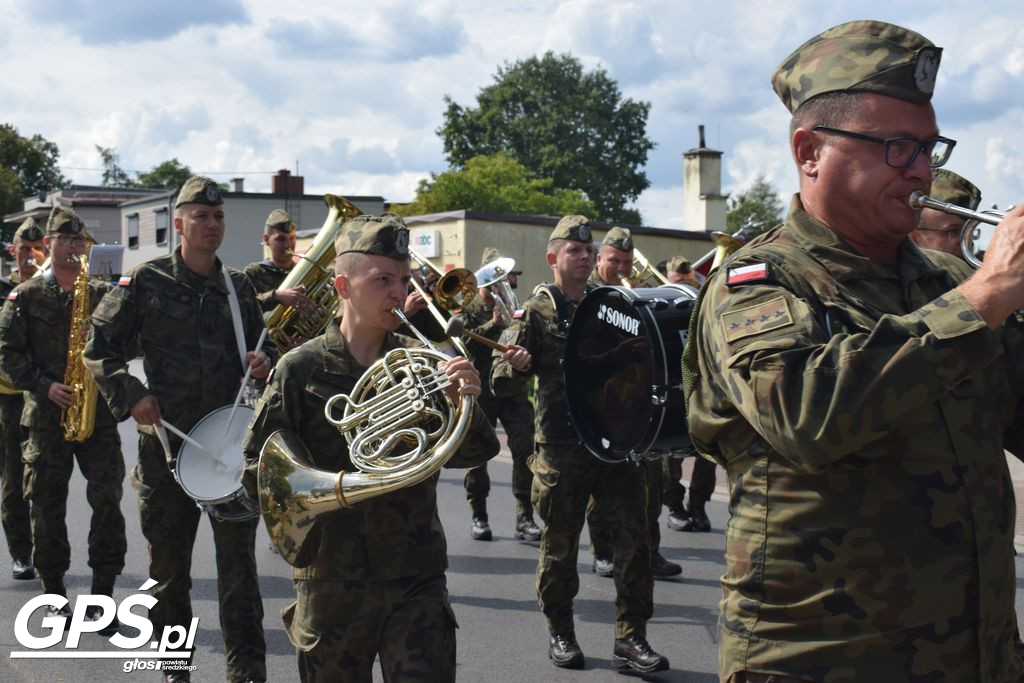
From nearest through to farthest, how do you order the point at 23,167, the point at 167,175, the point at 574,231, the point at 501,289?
the point at 574,231
the point at 501,289
the point at 23,167
the point at 167,175

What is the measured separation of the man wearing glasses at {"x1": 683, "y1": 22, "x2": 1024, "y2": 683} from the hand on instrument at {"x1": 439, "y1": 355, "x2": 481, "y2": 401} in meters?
1.40

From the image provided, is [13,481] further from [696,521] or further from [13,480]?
[696,521]

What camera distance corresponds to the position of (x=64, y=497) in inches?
285

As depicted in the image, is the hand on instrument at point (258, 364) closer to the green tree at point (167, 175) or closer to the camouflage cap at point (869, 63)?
the camouflage cap at point (869, 63)

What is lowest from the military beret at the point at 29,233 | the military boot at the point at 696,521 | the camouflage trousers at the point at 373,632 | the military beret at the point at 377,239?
the military boot at the point at 696,521

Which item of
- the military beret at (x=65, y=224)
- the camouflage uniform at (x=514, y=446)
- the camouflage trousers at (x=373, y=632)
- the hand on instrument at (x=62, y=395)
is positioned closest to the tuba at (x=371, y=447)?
the camouflage trousers at (x=373, y=632)

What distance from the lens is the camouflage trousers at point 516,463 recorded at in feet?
30.4

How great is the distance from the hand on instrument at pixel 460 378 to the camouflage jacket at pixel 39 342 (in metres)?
4.08

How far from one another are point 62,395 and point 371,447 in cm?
405

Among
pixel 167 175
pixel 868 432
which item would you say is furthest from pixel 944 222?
pixel 167 175

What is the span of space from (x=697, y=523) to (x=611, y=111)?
5885 centimetres

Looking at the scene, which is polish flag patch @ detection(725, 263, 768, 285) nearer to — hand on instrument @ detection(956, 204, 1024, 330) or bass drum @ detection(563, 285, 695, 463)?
hand on instrument @ detection(956, 204, 1024, 330)

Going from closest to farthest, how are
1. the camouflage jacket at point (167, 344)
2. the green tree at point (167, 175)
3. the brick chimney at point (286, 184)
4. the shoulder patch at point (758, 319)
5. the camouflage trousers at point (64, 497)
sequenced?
the shoulder patch at point (758, 319)
the camouflage jacket at point (167, 344)
the camouflage trousers at point (64, 497)
the brick chimney at point (286, 184)
the green tree at point (167, 175)

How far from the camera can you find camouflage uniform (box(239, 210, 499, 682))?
3773 mm
